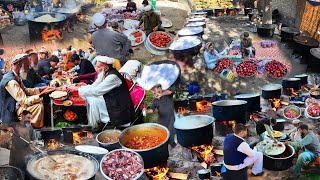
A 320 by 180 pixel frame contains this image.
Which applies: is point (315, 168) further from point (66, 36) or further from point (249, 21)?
point (249, 21)

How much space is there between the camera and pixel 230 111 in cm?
821

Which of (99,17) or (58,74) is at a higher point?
(99,17)

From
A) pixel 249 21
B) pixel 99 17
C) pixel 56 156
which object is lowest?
pixel 249 21

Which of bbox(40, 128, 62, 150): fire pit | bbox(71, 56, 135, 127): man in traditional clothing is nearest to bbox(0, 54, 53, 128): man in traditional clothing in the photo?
bbox(40, 128, 62, 150): fire pit

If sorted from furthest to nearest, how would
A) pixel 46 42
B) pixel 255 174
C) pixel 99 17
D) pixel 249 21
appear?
pixel 249 21 < pixel 46 42 < pixel 99 17 < pixel 255 174

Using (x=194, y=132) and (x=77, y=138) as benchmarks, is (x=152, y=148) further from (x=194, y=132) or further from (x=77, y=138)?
(x=77, y=138)

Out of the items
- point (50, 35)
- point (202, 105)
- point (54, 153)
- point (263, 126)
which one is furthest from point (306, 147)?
point (50, 35)

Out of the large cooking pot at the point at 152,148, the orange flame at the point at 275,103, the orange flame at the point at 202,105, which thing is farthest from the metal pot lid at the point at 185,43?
the large cooking pot at the point at 152,148

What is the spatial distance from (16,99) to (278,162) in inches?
209

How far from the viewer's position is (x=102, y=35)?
10977 millimetres

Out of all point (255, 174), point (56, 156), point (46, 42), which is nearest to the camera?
point (56, 156)

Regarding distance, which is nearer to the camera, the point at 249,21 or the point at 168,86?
the point at 168,86

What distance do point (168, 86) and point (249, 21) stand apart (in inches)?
453

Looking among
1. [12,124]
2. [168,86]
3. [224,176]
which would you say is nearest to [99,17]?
[168,86]
